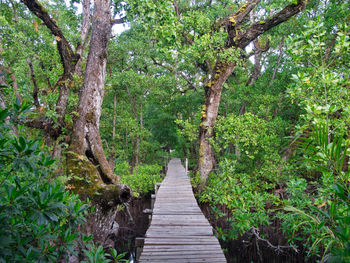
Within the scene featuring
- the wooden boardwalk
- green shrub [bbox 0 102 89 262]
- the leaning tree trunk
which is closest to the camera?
green shrub [bbox 0 102 89 262]

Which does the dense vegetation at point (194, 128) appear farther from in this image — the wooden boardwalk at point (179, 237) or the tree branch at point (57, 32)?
the wooden boardwalk at point (179, 237)

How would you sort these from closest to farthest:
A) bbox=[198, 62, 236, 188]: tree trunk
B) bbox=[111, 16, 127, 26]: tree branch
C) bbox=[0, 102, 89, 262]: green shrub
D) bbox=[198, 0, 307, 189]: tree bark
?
bbox=[0, 102, 89, 262]: green shrub, bbox=[111, 16, 127, 26]: tree branch, bbox=[198, 0, 307, 189]: tree bark, bbox=[198, 62, 236, 188]: tree trunk

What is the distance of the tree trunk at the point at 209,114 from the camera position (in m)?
6.91

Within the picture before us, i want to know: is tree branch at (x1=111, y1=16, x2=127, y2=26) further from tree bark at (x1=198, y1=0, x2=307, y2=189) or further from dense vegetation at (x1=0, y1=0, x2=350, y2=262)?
tree bark at (x1=198, y1=0, x2=307, y2=189)

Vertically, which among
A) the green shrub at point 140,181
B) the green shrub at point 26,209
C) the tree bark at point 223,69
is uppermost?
the tree bark at point 223,69

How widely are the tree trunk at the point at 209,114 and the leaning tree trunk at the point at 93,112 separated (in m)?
3.89

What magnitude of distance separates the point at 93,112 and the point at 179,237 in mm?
2688

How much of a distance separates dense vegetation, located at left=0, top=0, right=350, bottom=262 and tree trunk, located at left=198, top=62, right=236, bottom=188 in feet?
0.12

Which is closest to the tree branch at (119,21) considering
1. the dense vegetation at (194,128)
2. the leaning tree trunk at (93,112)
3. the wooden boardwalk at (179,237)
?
the dense vegetation at (194,128)

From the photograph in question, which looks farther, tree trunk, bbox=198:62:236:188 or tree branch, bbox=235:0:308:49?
tree trunk, bbox=198:62:236:188

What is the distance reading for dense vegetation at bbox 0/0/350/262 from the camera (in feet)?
4.01

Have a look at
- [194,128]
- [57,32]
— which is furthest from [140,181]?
[57,32]

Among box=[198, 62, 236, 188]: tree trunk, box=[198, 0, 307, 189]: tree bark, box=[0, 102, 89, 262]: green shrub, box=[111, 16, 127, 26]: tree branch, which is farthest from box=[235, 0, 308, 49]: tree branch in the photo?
box=[0, 102, 89, 262]: green shrub

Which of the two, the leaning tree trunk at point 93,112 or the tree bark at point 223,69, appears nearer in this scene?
the leaning tree trunk at point 93,112
